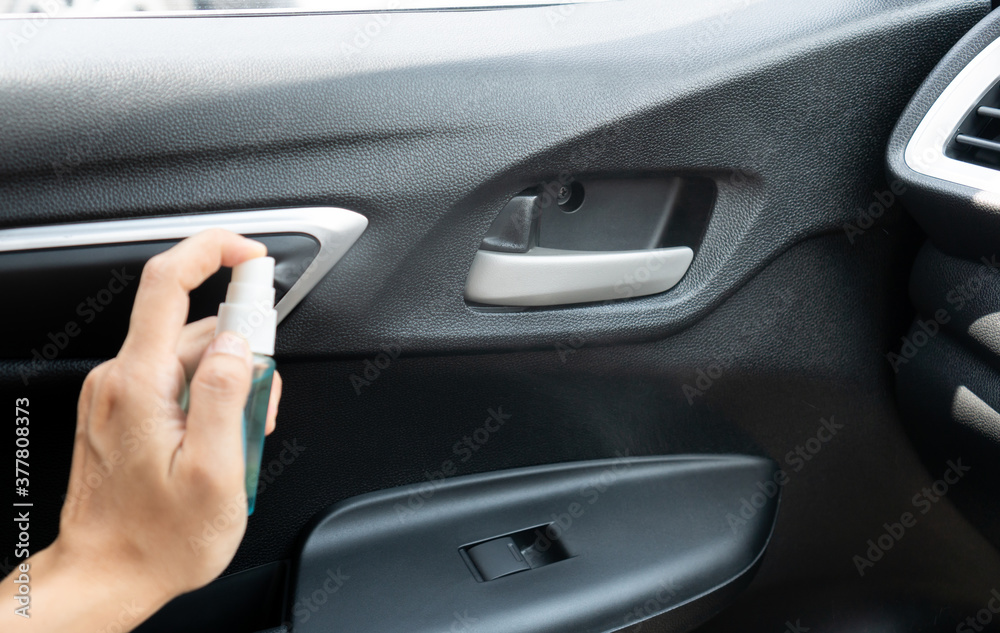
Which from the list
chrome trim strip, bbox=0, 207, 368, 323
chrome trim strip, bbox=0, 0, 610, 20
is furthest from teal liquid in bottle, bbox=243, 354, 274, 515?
chrome trim strip, bbox=0, 0, 610, 20

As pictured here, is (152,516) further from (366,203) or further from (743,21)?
(743,21)

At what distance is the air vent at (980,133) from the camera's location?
2.91 ft

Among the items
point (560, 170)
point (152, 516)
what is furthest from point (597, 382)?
point (152, 516)

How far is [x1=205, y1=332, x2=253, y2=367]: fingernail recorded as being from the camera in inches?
22.8

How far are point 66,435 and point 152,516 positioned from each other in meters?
0.47

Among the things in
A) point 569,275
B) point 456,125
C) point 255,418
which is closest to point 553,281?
point 569,275

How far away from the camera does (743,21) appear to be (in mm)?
1011

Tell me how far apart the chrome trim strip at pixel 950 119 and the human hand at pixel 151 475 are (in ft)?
2.54

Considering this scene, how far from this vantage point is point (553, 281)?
103 cm

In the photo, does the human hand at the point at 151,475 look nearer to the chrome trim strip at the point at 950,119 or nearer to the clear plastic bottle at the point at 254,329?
the clear plastic bottle at the point at 254,329

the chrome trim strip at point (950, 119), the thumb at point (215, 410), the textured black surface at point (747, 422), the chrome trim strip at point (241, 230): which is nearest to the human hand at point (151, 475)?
the thumb at point (215, 410)

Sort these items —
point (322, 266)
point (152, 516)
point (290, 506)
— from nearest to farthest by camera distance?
point (152, 516) < point (322, 266) < point (290, 506)

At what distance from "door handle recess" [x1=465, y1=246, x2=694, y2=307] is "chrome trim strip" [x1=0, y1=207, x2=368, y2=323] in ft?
0.58

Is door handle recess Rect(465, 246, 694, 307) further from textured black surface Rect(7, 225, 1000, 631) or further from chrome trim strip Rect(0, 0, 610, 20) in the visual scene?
chrome trim strip Rect(0, 0, 610, 20)
